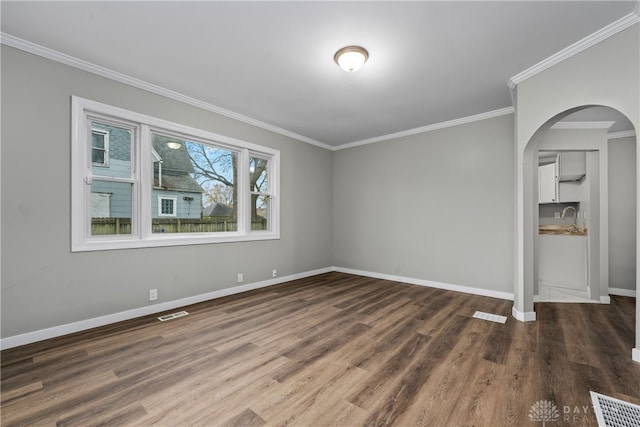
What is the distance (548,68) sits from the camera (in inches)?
111

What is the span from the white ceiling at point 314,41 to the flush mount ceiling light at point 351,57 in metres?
0.06

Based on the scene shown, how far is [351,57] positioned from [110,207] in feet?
10.3

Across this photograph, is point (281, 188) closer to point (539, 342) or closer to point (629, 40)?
point (539, 342)

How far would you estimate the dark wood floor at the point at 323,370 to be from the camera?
5.44ft

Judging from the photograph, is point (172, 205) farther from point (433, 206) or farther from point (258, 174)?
point (433, 206)

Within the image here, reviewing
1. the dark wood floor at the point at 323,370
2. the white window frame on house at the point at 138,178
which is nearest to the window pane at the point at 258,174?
the white window frame on house at the point at 138,178

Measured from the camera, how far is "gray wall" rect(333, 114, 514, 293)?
4.08 meters

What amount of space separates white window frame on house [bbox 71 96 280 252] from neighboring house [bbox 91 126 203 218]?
64 millimetres

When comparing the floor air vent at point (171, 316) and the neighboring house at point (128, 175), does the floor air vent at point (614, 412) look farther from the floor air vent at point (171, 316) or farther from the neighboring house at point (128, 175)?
the neighboring house at point (128, 175)

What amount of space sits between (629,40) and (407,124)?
2677 millimetres

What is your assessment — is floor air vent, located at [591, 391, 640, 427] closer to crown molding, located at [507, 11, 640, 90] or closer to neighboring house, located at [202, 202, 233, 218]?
crown molding, located at [507, 11, 640, 90]

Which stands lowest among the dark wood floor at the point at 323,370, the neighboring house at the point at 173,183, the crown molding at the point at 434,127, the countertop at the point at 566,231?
the dark wood floor at the point at 323,370

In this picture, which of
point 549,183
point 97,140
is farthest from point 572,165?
point 97,140

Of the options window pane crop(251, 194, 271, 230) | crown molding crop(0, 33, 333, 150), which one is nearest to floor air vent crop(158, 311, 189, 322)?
window pane crop(251, 194, 271, 230)
